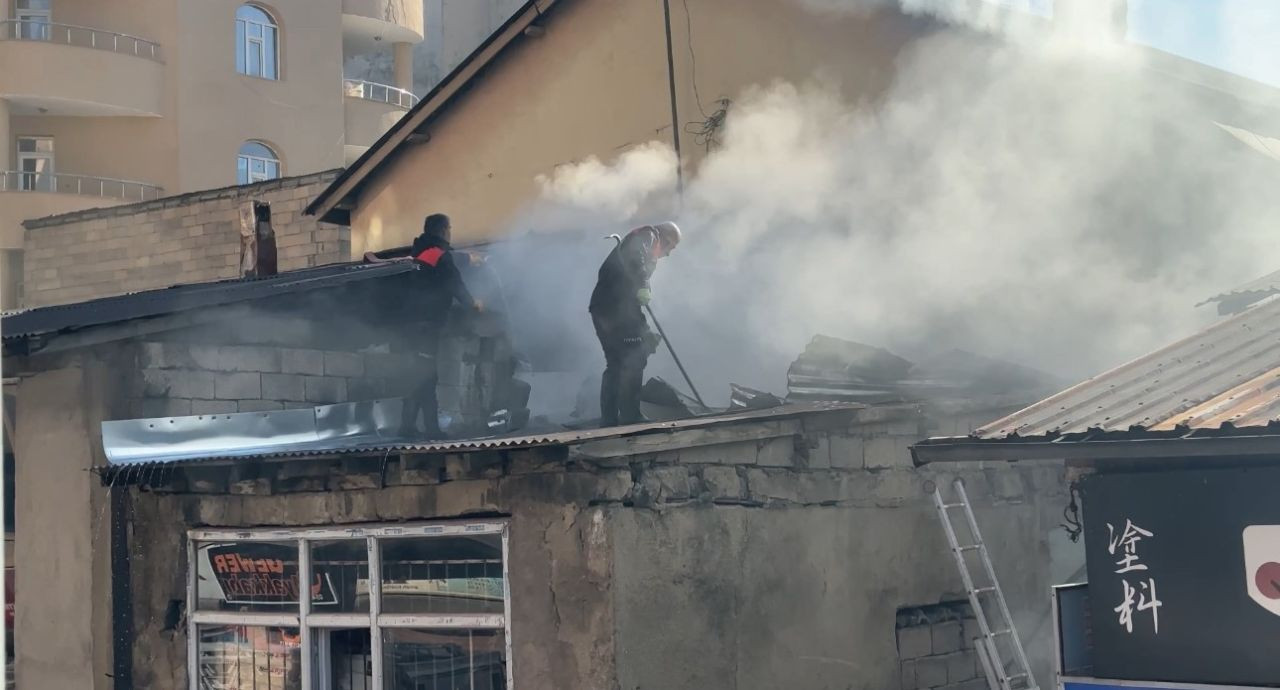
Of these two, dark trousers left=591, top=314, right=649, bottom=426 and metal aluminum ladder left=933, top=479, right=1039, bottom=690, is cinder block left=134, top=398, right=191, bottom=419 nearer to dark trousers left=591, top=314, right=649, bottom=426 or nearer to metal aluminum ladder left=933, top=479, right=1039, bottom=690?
dark trousers left=591, top=314, right=649, bottom=426

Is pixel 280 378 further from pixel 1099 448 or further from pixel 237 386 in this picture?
pixel 1099 448

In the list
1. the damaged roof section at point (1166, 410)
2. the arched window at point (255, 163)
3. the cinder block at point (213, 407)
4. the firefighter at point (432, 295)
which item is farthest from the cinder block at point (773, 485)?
the arched window at point (255, 163)

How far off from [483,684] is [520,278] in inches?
281

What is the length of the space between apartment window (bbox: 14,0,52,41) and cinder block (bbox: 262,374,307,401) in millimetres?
21444

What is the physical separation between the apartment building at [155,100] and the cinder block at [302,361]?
744 inches

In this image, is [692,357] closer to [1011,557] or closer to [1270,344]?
[1011,557]

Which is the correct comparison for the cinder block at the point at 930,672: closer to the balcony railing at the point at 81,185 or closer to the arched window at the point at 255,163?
the balcony railing at the point at 81,185

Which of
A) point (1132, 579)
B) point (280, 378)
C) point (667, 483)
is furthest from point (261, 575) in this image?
point (1132, 579)

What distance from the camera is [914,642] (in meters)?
9.87

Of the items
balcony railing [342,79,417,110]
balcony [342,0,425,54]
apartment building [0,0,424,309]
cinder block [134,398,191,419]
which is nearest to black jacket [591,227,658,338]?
cinder block [134,398,191,419]

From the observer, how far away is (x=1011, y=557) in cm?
1059

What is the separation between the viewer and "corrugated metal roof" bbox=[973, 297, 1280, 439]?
19.6ft

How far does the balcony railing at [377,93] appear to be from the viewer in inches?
1348

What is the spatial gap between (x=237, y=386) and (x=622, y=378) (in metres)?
3.26
